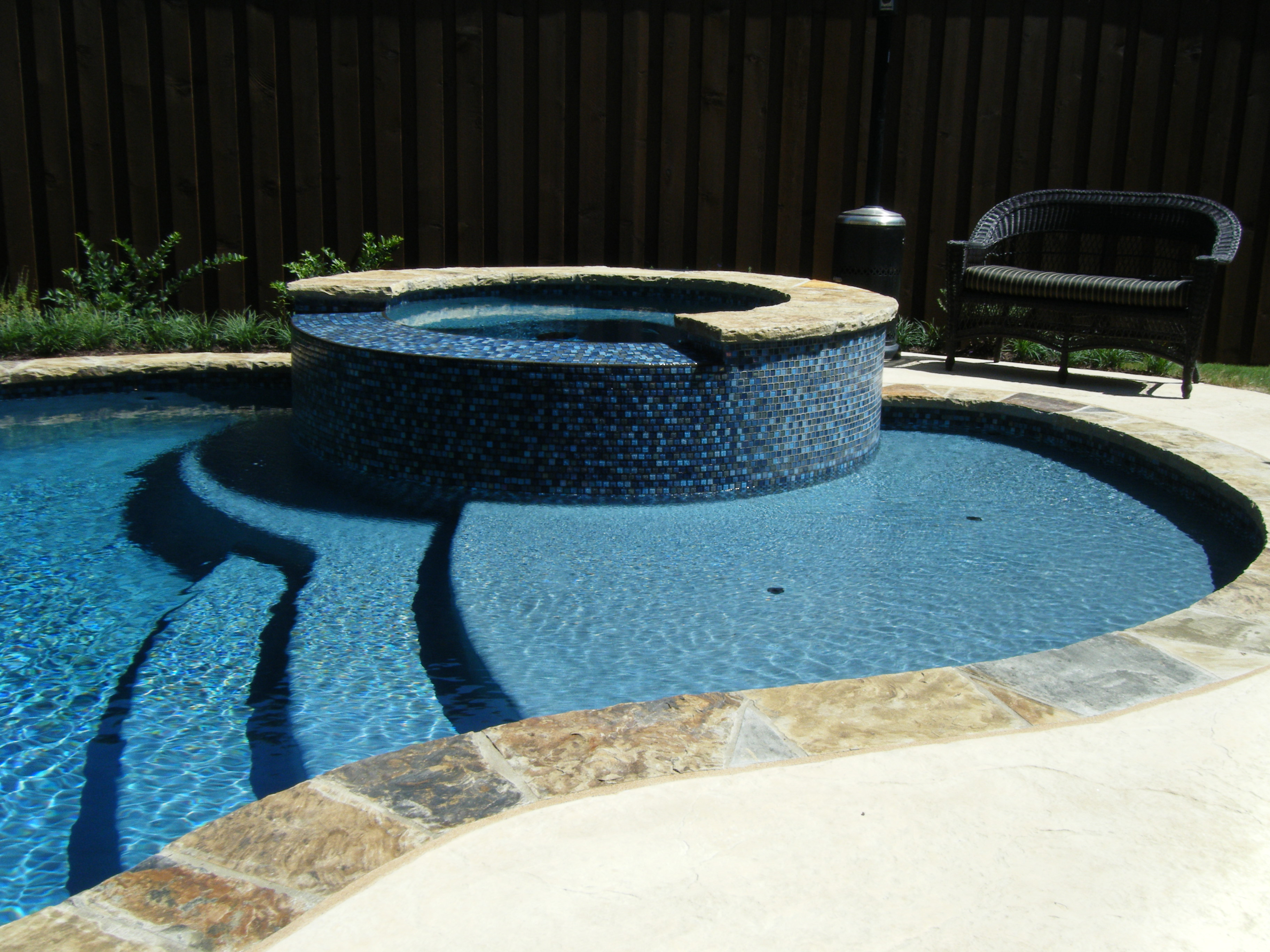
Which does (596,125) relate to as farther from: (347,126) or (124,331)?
(124,331)

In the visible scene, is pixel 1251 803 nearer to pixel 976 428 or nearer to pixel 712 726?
pixel 712 726

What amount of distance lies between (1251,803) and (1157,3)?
5.74 m

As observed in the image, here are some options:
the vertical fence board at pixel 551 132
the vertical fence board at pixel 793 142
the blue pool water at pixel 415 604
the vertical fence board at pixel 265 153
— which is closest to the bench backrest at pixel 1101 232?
the vertical fence board at pixel 793 142

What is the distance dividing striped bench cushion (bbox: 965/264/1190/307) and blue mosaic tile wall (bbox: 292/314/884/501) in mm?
2011

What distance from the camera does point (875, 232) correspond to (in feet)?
19.7

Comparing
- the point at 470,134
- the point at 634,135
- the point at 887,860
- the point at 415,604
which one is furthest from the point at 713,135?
the point at 887,860

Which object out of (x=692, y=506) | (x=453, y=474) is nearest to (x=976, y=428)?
(x=692, y=506)

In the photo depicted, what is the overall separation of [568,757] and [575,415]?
6.77ft

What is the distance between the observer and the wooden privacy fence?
6.25 metres

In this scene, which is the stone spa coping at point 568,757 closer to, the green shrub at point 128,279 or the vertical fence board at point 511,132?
→ the vertical fence board at point 511,132

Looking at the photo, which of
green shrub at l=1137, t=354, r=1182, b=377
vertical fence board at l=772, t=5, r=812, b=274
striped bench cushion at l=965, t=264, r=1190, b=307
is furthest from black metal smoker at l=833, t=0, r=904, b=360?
green shrub at l=1137, t=354, r=1182, b=377

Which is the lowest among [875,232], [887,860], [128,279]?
[887,860]

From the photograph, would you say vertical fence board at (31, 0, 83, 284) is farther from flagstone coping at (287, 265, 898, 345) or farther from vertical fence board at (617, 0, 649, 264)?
vertical fence board at (617, 0, 649, 264)

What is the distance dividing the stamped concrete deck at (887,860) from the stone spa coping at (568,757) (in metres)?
0.04
